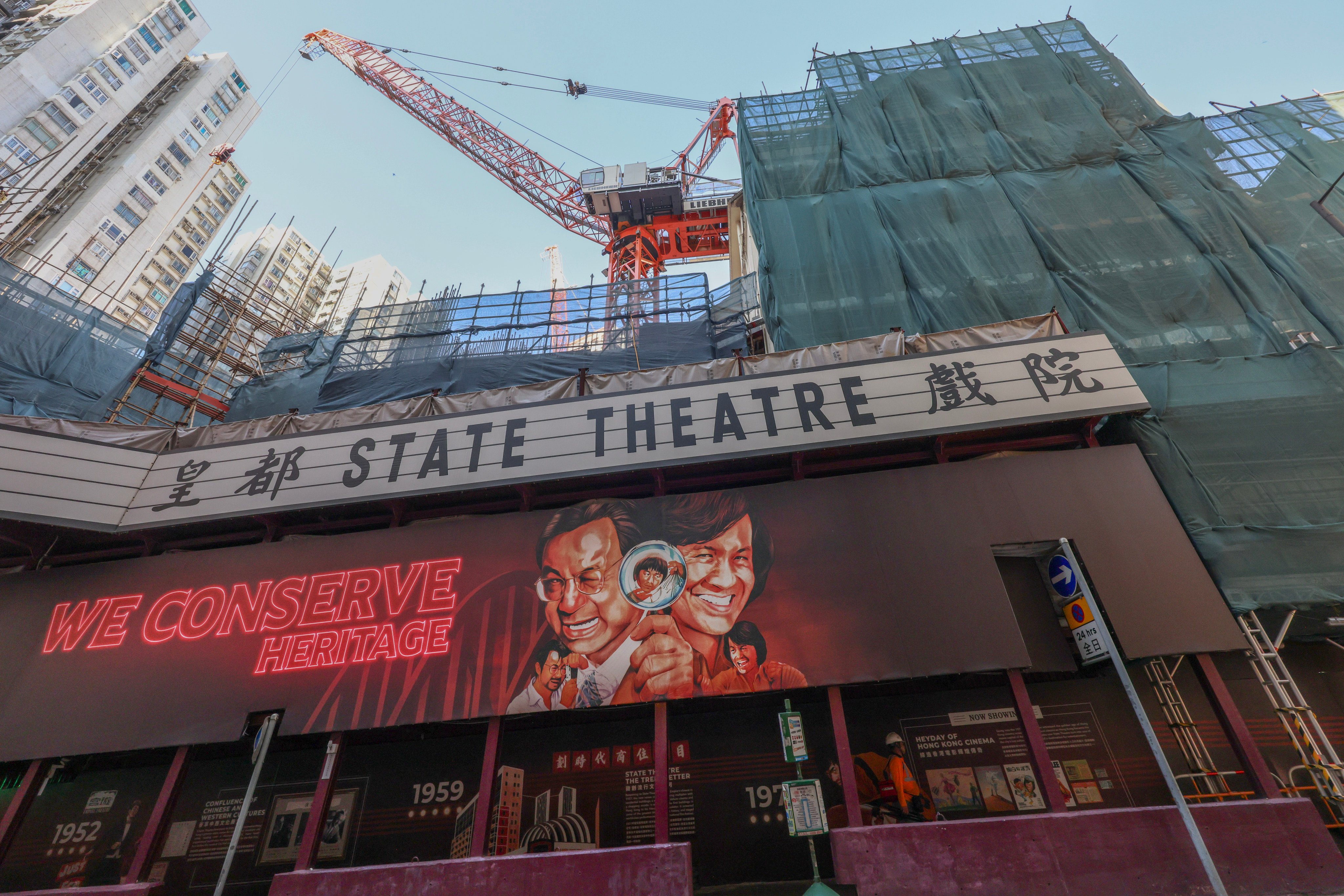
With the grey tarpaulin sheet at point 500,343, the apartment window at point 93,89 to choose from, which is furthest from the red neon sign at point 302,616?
the apartment window at point 93,89

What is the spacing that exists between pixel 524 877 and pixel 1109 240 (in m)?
18.5

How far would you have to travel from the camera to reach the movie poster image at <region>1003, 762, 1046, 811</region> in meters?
10.6

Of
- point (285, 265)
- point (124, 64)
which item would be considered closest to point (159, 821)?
point (124, 64)

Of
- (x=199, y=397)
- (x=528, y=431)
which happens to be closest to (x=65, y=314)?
(x=199, y=397)

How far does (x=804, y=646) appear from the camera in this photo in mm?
10227

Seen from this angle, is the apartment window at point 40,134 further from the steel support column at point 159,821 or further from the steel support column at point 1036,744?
the steel support column at point 1036,744

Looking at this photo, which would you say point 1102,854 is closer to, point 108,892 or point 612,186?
point 108,892

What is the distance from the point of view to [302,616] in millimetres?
11539

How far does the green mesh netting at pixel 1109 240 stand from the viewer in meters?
11.3

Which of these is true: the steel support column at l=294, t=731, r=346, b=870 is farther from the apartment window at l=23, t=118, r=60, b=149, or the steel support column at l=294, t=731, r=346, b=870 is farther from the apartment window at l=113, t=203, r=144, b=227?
the apartment window at l=113, t=203, r=144, b=227

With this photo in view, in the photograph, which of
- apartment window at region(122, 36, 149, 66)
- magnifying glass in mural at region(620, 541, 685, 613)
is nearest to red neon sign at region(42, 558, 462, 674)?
magnifying glass in mural at region(620, 541, 685, 613)

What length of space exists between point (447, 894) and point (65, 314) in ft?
70.2

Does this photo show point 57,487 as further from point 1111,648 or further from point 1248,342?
point 1248,342

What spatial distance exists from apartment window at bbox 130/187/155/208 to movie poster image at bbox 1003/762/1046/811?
86.3 metres
